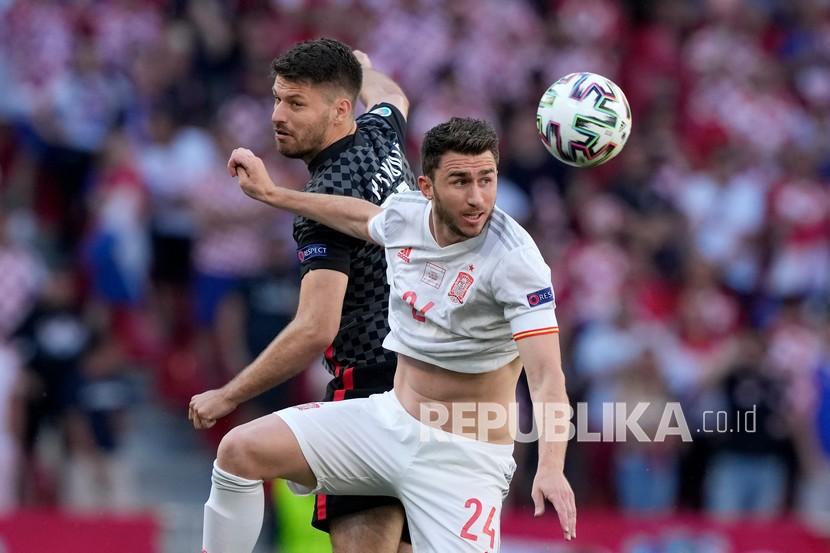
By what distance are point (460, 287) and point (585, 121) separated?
111 cm

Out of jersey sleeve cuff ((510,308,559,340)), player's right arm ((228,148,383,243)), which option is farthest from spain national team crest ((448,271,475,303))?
player's right arm ((228,148,383,243))

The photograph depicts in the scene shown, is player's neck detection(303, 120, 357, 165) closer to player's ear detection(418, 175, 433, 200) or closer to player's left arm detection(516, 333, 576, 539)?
player's ear detection(418, 175, 433, 200)

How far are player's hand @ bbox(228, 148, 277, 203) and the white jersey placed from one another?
0.56 metres

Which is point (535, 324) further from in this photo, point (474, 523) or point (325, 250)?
point (325, 250)

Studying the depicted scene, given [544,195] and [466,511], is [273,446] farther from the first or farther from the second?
[544,195]

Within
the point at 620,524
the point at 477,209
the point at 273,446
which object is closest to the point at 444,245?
the point at 477,209

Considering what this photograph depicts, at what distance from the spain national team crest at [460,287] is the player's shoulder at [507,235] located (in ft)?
0.66

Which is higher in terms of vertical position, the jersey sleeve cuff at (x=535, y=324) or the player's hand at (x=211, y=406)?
the jersey sleeve cuff at (x=535, y=324)

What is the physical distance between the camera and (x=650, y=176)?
14812 mm

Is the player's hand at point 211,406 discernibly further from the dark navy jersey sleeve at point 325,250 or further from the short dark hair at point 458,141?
the short dark hair at point 458,141

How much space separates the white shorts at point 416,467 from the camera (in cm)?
660

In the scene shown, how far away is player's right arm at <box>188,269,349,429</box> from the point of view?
673cm

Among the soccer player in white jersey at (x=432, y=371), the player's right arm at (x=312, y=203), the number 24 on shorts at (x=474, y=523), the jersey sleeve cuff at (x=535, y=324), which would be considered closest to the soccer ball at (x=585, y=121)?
the soccer player in white jersey at (x=432, y=371)

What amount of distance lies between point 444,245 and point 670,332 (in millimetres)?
7465
